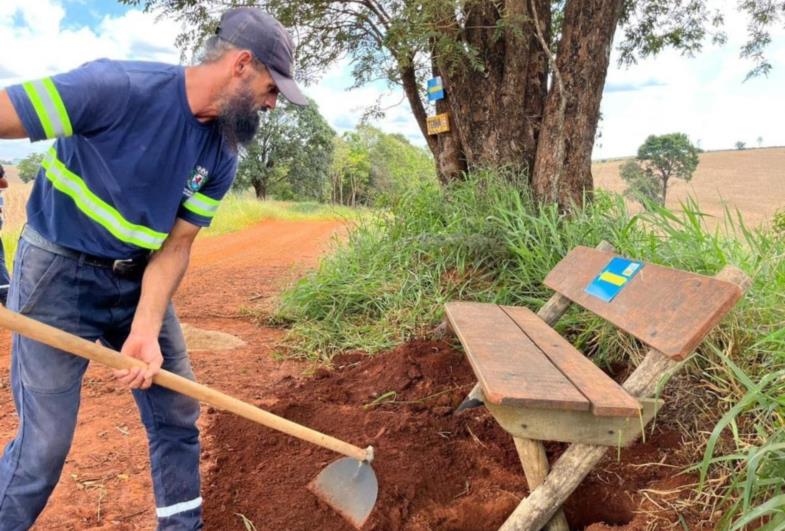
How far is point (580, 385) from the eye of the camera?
2.12 m

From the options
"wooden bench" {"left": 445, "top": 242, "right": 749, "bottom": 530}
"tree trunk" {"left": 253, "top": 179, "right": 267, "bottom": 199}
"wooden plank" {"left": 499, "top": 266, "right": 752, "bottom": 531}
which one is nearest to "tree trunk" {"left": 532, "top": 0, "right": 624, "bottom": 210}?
"wooden bench" {"left": 445, "top": 242, "right": 749, "bottom": 530}

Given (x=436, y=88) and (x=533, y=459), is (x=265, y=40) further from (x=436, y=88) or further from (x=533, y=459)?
(x=436, y=88)

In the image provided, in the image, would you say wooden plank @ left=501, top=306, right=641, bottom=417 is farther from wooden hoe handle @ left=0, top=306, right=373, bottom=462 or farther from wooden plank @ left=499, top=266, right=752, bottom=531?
wooden hoe handle @ left=0, top=306, right=373, bottom=462

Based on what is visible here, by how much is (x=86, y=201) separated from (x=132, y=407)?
→ 1979 millimetres

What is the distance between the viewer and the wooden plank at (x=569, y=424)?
79.8 inches

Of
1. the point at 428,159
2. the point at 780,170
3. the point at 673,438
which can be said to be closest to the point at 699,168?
the point at 780,170

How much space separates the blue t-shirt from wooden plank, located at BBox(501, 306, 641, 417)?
1.60 meters

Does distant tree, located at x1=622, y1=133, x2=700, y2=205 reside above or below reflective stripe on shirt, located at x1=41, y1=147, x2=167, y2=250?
below

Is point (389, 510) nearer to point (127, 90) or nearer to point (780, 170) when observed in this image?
point (127, 90)

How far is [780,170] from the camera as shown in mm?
25266

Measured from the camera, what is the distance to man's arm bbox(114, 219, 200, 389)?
1.98 metres

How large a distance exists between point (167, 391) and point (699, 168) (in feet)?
115

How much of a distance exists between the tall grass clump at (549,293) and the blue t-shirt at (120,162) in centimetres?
199

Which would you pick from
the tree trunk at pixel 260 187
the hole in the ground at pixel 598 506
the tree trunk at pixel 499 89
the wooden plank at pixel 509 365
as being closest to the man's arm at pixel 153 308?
the wooden plank at pixel 509 365
